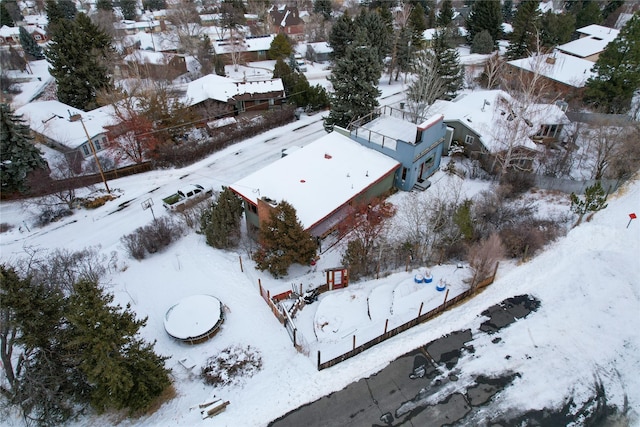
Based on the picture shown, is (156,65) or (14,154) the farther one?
(156,65)

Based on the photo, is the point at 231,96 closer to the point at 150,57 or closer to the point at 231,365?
the point at 150,57

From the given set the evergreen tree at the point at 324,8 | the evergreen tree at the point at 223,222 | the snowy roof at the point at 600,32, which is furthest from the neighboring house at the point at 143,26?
the snowy roof at the point at 600,32

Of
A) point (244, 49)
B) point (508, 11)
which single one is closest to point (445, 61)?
point (244, 49)

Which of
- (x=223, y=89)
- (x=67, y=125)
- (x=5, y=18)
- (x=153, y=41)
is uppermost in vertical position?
(x=5, y=18)

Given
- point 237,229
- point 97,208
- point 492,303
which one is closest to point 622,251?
point 492,303

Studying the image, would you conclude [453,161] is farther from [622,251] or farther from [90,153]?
[90,153]
